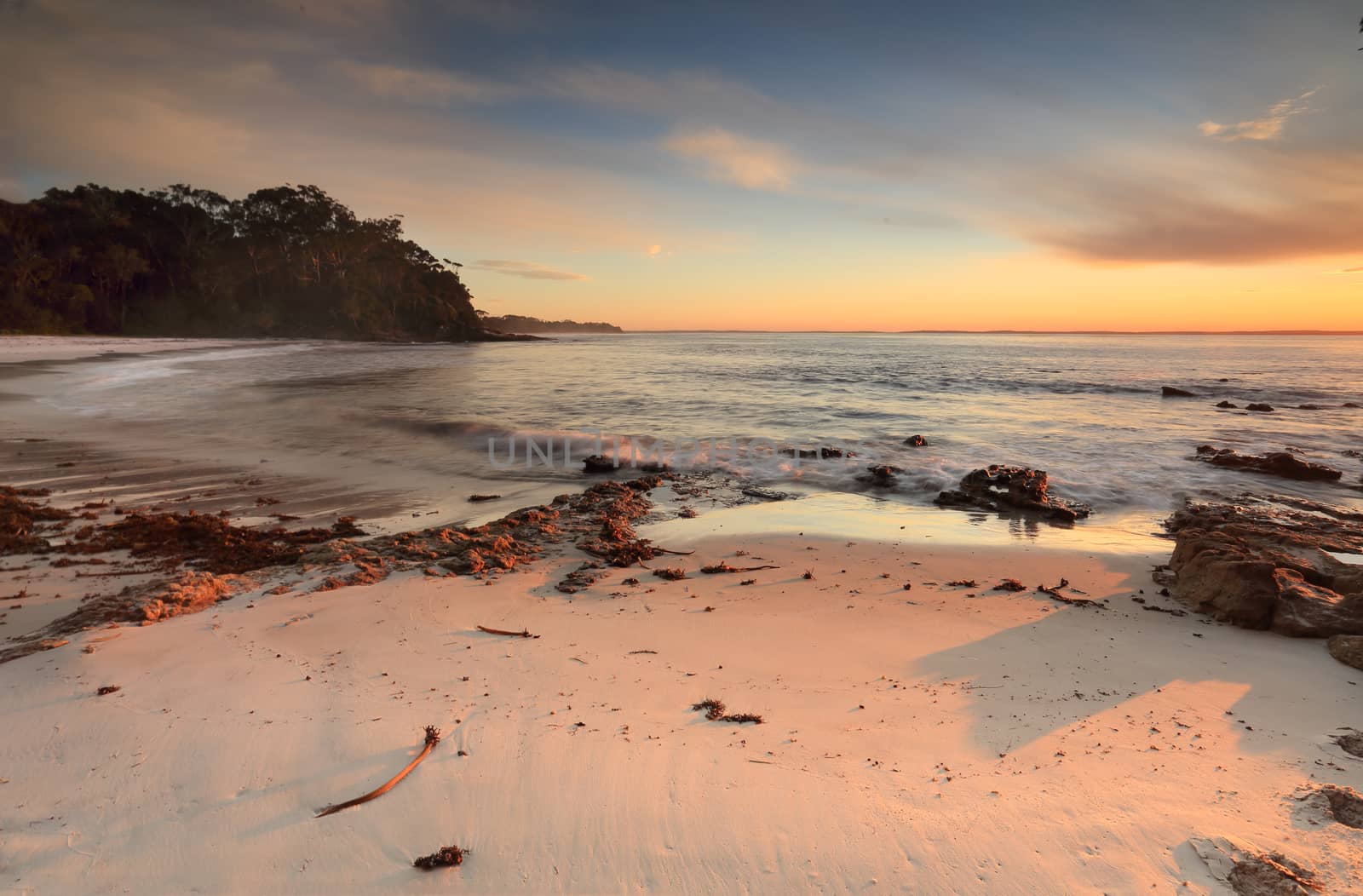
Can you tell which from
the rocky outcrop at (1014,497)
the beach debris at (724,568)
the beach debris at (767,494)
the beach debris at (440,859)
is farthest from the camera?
the beach debris at (767,494)

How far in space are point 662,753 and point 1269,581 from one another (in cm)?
495

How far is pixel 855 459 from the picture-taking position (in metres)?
11.5

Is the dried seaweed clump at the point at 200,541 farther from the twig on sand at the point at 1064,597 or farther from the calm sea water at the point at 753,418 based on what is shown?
the twig on sand at the point at 1064,597

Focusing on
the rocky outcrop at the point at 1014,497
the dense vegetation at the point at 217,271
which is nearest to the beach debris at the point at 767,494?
the rocky outcrop at the point at 1014,497

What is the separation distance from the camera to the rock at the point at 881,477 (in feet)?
31.6

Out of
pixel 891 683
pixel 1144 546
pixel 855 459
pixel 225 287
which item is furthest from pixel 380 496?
pixel 225 287

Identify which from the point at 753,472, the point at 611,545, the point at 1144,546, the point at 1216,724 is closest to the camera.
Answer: the point at 1216,724

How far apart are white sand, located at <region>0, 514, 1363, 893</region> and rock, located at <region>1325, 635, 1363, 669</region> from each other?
14 cm

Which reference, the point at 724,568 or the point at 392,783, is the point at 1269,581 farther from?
the point at 392,783

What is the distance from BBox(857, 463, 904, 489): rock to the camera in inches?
380

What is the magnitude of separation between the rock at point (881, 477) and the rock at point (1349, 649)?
567 centimetres

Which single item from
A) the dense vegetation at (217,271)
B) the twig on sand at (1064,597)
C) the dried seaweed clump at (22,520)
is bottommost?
the twig on sand at (1064,597)

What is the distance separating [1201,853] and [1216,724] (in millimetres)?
1287

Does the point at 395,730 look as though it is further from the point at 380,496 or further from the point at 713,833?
the point at 380,496
